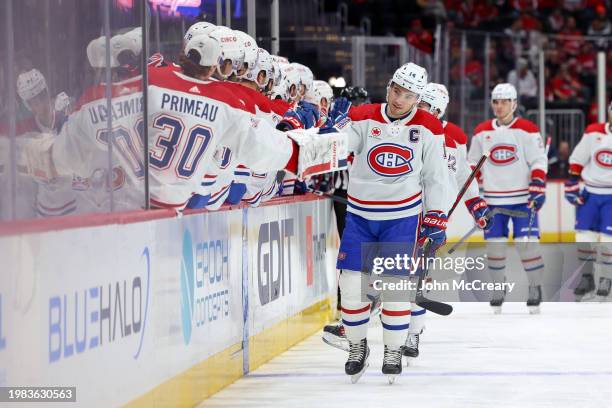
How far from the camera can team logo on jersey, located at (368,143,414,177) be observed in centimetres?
626

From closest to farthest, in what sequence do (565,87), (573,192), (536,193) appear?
(536,193) < (573,192) < (565,87)

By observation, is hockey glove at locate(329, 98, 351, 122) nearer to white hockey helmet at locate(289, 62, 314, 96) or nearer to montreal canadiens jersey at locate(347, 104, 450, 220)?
montreal canadiens jersey at locate(347, 104, 450, 220)

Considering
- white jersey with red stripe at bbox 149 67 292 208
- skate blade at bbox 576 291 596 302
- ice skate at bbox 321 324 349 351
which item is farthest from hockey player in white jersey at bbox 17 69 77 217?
skate blade at bbox 576 291 596 302

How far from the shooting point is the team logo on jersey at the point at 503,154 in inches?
399

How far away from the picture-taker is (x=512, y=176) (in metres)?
10.1

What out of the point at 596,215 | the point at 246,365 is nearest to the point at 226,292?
the point at 246,365

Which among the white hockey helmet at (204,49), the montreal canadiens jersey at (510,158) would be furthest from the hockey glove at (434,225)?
the montreal canadiens jersey at (510,158)

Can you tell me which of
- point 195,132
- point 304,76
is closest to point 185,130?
point 195,132

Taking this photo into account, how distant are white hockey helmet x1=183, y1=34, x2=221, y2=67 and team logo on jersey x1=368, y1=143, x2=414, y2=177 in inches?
44.2

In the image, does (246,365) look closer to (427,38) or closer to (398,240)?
(398,240)

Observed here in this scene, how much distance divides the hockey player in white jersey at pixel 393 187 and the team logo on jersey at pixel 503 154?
3.89 metres

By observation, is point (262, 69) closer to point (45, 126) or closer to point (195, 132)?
point (195, 132)

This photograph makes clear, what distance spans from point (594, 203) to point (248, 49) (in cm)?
527

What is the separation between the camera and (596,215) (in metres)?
10.8
